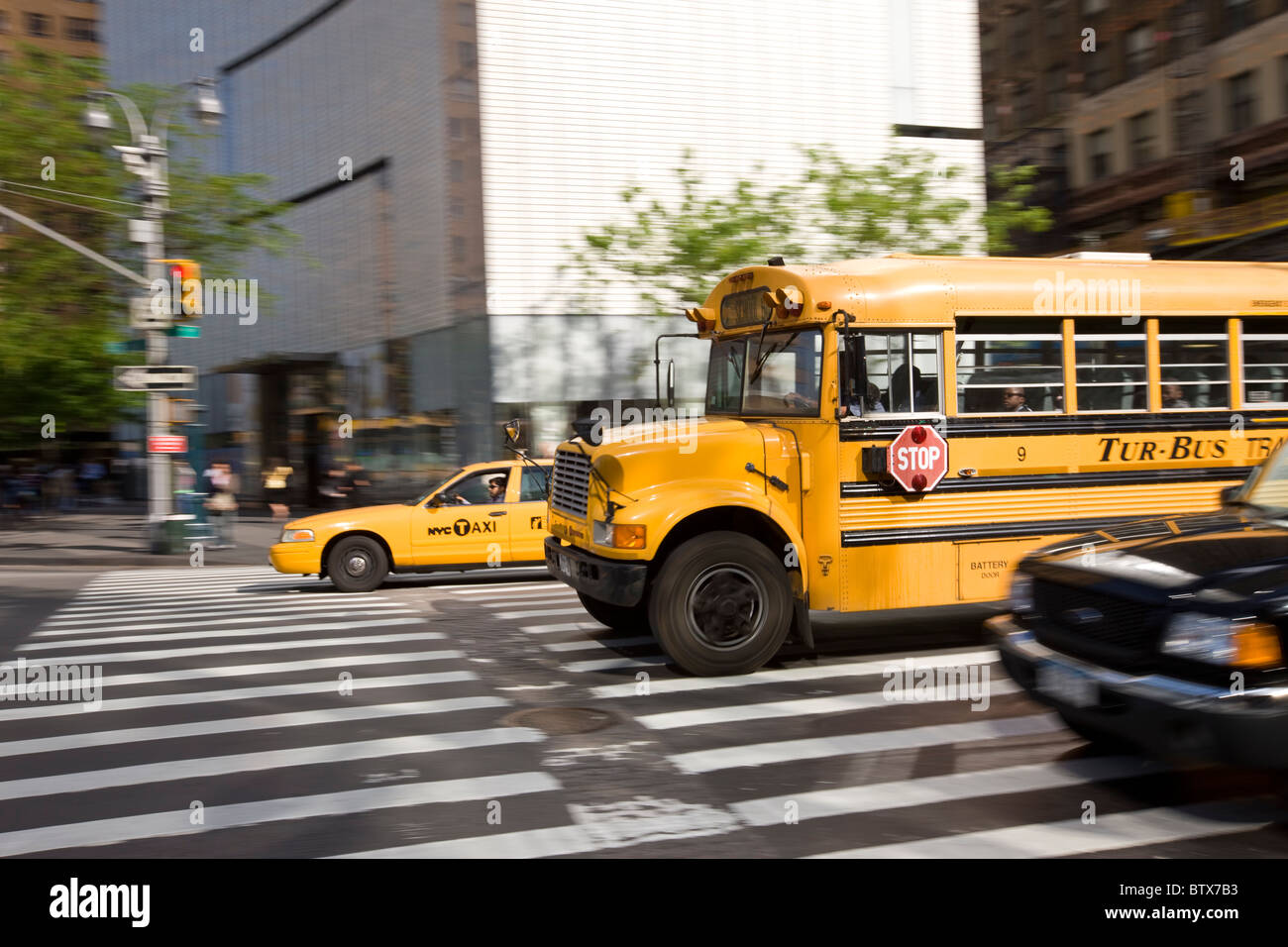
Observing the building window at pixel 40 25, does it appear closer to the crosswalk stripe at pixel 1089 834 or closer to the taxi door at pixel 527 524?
the taxi door at pixel 527 524

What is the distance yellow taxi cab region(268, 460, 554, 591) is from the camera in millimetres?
14242

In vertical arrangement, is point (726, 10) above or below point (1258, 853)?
above

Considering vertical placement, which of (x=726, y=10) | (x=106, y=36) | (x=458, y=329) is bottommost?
(x=458, y=329)

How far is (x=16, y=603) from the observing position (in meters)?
14.5

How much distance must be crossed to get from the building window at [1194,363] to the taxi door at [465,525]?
321 inches

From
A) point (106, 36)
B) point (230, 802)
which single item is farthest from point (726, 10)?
point (106, 36)

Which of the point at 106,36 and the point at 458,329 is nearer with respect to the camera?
the point at 458,329

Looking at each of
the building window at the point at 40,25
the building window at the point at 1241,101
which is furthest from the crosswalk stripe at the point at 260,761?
the building window at the point at 40,25

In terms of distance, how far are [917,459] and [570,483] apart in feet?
8.64

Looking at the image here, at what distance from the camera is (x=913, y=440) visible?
8.17 metres

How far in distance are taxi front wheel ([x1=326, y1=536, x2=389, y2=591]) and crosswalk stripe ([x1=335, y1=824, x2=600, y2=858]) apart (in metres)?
9.83

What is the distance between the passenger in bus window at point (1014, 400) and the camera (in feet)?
27.7
